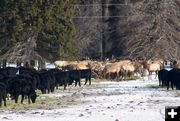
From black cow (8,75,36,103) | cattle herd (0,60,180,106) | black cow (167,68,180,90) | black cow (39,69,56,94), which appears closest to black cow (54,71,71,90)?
cattle herd (0,60,180,106)

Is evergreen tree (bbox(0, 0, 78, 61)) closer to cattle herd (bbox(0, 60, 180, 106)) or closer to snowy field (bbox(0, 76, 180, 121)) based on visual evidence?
cattle herd (bbox(0, 60, 180, 106))

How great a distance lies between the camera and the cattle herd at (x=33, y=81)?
83.9 feet

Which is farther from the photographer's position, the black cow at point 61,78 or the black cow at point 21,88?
the black cow at point 61,78

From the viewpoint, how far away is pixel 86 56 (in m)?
74.9

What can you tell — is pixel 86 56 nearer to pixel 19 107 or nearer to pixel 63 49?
pixel 63 49

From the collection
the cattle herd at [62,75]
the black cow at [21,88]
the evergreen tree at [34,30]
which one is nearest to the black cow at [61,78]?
the cattle herd at [62,75]

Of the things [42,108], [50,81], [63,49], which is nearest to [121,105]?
[42,108]

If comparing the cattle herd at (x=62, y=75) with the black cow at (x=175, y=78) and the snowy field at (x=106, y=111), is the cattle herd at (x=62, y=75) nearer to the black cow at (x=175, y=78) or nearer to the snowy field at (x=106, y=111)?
the black cow at (x=175, y=78)

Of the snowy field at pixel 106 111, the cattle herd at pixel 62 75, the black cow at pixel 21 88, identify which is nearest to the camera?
the snowy field at pixel 106 111

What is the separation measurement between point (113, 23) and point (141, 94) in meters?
43.1

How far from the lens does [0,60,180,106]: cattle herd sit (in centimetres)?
2581

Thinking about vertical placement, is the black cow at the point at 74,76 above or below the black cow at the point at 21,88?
above

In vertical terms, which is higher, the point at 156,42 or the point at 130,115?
the point at 156,42

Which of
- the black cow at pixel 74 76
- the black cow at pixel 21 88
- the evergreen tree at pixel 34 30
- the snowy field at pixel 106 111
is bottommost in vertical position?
the snowy field at pixel 106 111
